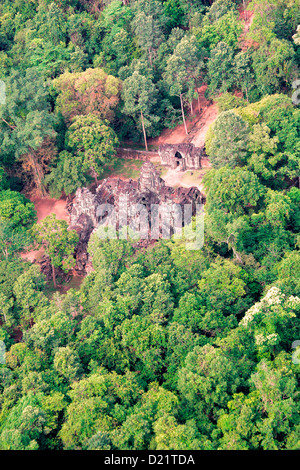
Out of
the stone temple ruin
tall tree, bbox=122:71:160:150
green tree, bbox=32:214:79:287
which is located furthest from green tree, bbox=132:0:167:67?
green tree, bbox=32:214:79:287

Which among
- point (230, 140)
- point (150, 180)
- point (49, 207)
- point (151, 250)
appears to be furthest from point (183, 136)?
point (151, 250)

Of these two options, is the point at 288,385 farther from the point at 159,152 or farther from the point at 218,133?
the point at 159,152

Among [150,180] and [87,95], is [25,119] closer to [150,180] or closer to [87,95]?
[87,95]

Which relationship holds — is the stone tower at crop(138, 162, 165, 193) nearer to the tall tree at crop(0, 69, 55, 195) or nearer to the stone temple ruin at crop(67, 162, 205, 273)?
the stone temple ruin at crop(67, 162, 205, 273)
